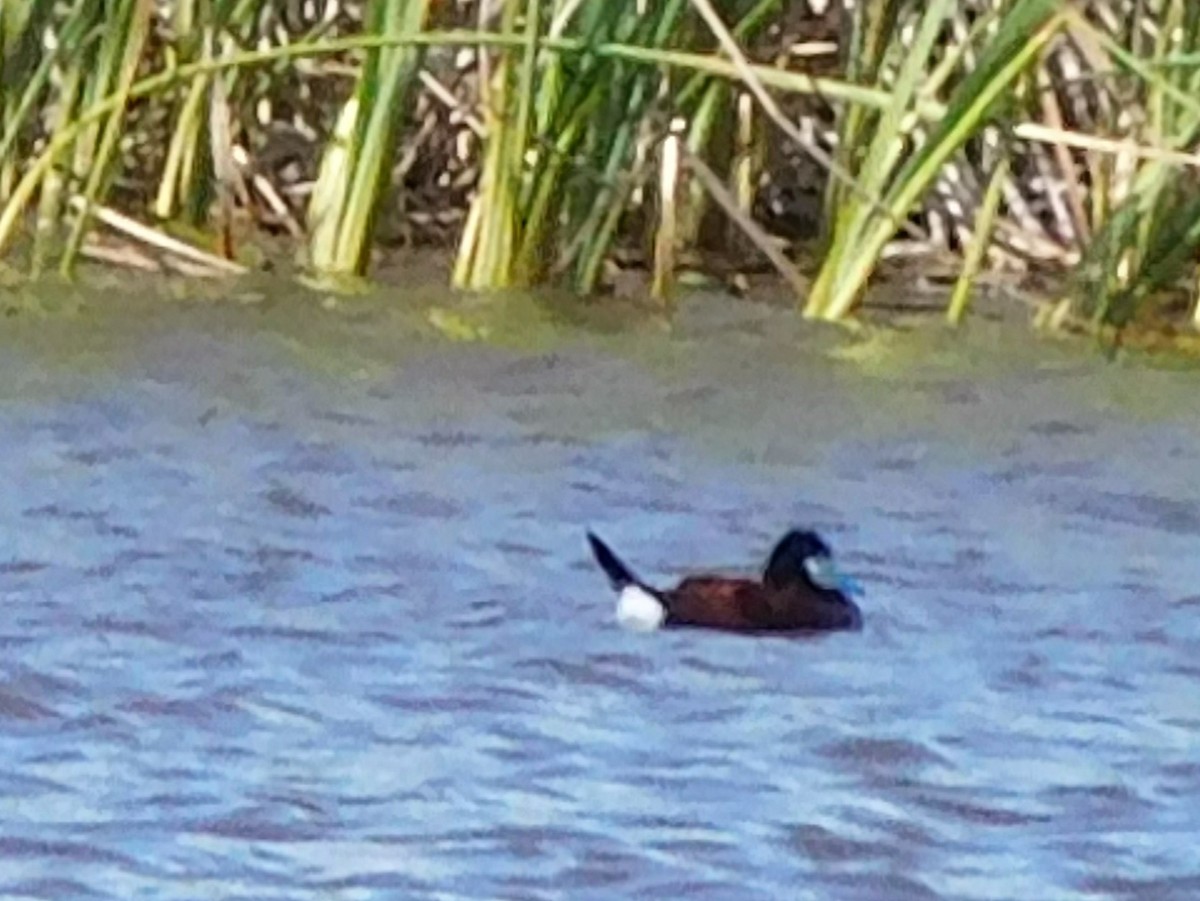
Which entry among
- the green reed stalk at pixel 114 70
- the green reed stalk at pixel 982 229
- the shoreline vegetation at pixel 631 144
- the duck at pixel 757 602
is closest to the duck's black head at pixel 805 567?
the duck at pixel 757 602

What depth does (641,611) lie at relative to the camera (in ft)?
13.2

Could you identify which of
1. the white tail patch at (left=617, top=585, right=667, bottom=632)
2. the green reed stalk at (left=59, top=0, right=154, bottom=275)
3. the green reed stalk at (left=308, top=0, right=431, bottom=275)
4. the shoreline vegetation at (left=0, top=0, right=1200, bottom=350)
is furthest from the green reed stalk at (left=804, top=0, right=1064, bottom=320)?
the white tail patch at (left=617, top=585, right=667, bottom=632)

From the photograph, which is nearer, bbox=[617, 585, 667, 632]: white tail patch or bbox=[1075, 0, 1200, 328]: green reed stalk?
bbox=[617, 585, 667, 632]: white tail patch

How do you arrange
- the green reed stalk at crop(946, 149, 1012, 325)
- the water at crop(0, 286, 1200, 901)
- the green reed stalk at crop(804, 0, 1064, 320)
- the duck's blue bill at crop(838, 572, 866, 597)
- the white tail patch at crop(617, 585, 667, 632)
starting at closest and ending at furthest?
the water at crop(0, 286, 1200, 901) < the white tail patch at crop(617, 585, 667, 632) < the duck's blue bill at crop(838, 572, 866, 597) < the green reed stalk at crop(804, 0, 1064, 320) < the green reed stalk at crop(946, 149, 1012, 325)

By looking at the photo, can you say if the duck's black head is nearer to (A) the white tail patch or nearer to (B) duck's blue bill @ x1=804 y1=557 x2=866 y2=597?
(B) duck's blue bill @ x1=804 y1=557 x2=866 y2=597

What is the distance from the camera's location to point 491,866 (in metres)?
3.22

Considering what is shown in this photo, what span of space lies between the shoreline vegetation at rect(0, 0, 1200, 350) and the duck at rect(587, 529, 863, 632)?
1.44 metres

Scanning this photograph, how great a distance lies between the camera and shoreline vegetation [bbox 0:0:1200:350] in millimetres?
5676

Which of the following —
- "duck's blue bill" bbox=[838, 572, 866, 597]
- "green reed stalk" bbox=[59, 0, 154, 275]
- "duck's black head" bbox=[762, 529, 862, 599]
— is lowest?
"duck's blue bill" bbox=[838, 572, 866, 597]

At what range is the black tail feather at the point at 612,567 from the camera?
4145mm

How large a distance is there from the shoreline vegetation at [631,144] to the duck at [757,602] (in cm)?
144

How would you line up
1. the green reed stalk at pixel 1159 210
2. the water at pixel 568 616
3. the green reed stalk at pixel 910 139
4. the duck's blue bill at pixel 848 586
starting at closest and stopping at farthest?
the water at pixel 568 616, the duck's blue bill at pixel 848 586, the green reed stalk at pixel 910 139, the green reed stalk at pixel 1159 210

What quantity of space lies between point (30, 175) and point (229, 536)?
1.30 metres

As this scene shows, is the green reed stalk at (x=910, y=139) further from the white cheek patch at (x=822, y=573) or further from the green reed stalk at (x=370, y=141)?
the white cheek patch at (x=822, y=573)
